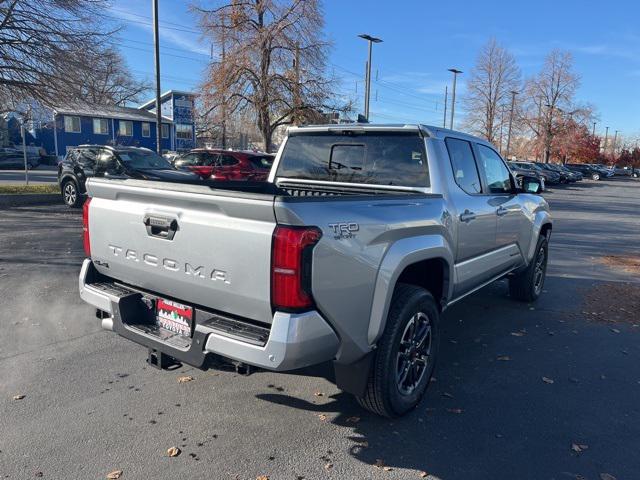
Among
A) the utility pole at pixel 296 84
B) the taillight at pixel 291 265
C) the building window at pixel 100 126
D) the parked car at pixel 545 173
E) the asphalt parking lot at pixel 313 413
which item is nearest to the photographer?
the taillight at pixel 291 265

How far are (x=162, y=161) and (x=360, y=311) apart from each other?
43.0 feet

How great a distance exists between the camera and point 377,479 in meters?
2.85

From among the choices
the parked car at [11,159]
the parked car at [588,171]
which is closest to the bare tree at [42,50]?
the parked car at [11,159]

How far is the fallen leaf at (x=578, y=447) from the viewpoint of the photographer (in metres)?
3.16

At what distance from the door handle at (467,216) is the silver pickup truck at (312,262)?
2cm

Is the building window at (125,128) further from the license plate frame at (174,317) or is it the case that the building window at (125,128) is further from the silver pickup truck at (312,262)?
the license plate frame at (174,317)

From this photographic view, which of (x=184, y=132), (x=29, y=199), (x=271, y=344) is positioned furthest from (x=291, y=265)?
(x=184, y=132)

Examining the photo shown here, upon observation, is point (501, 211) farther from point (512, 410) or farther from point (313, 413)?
point (313, 413)

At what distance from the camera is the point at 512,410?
363cm

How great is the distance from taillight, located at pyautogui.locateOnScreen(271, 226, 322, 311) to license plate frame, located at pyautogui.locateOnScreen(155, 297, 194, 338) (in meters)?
0.70

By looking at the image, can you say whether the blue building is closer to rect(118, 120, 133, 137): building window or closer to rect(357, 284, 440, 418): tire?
rect(118, 120, 133, 137): building window

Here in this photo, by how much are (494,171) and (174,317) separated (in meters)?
3.59

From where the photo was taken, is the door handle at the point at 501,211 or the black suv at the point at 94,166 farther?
the black suv at the point at 94,166

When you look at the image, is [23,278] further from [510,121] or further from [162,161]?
[510,121]
